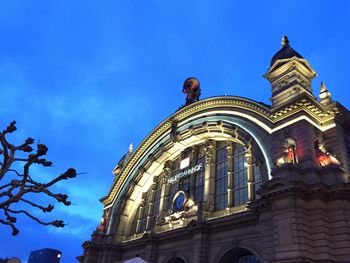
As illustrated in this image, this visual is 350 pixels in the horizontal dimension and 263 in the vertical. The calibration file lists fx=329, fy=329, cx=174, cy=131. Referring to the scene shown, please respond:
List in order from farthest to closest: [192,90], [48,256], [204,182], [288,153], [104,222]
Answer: [48,256] < [104,222] < [192,90] < [204,182] < [288,153]

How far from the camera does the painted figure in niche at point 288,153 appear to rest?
25047mm

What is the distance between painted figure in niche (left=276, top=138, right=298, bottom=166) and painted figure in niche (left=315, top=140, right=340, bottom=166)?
168 centimetres

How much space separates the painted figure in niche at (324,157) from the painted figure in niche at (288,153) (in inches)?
66.2

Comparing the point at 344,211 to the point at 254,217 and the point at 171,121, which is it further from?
the point at 171,121

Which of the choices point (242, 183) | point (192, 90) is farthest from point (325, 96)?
point (192, 90)

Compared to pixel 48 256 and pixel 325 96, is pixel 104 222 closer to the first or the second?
pixel 325 96

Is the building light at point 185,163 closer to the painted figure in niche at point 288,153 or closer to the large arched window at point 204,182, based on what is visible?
the large arched window at point 204,182

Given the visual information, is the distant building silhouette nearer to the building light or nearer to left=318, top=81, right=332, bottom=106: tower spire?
the building light

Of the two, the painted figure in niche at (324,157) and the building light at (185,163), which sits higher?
the building light at (185,163)

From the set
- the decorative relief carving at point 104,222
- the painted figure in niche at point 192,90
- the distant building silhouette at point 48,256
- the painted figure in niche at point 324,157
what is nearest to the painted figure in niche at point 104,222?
the decorative relief carving at point 104,222

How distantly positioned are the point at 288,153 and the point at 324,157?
2585 millimetres

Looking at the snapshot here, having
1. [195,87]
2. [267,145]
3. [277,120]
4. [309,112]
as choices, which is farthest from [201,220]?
[195,87]

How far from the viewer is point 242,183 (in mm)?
30641

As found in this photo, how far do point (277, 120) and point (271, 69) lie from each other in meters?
5.45
